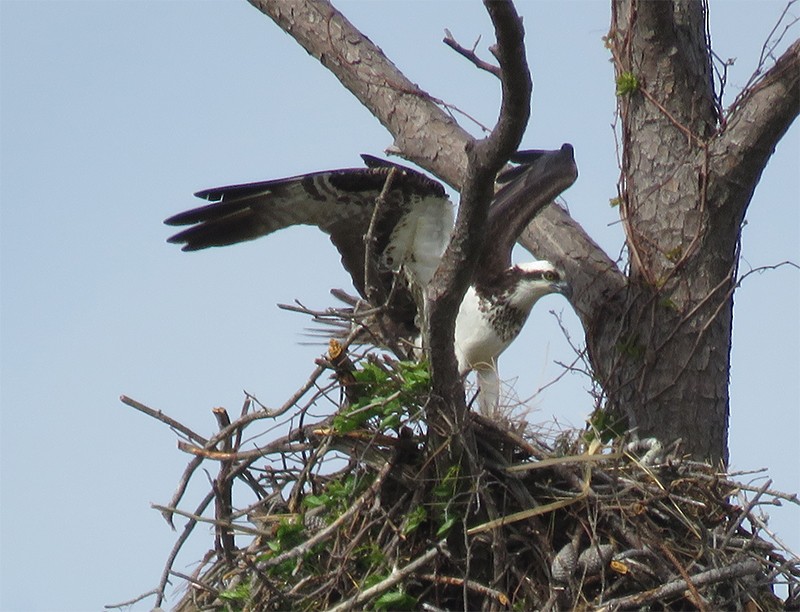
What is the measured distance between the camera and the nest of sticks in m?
5.04

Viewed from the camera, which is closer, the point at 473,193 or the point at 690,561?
the point at 473,193

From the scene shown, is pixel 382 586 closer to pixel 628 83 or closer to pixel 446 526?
pixel 446 526

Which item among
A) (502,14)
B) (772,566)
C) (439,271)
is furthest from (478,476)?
(502,14)

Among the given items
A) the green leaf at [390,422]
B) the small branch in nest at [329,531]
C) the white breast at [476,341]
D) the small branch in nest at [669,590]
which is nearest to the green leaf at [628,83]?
the white breast at [476,341]

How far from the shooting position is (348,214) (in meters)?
6.41

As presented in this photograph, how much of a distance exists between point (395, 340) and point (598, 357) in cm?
147

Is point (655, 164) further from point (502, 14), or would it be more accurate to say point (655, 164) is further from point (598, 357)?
point (502, 14)

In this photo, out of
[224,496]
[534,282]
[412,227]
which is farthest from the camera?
[534,282]

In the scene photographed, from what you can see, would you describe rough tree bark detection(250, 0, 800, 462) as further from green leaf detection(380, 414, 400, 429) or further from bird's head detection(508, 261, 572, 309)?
green leaf detection(380, 414, 400, 429)

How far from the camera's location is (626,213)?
6.31 metres

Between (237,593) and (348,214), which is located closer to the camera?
(237,593)

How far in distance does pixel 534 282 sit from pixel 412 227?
0.68 metres

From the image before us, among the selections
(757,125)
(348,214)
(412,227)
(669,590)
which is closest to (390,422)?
(669,590)

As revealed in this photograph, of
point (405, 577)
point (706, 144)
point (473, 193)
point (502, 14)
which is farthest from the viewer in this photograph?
point (706, 144)
